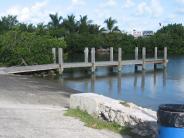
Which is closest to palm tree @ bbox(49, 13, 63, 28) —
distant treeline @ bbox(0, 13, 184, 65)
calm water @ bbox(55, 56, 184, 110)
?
distant treeline @ bbox(0, 13, 184, 65)

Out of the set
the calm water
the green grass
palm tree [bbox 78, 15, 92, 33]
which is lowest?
the calm water

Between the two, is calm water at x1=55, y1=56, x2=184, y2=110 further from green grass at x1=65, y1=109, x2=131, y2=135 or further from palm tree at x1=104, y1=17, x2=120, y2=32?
palm tree at x1=104, y1=17, x2=120, y2=32

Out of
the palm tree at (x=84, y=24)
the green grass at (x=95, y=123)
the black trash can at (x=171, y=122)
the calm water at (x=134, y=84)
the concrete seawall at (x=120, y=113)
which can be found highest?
the palm tree at (x=84, y=24)

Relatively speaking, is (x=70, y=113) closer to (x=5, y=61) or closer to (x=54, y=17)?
(x=5, y=61)

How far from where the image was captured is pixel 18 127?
9.62 m

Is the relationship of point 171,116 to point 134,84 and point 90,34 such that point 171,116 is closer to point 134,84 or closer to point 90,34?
point 134,84

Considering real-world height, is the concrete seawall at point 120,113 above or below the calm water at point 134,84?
above

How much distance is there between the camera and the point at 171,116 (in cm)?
660

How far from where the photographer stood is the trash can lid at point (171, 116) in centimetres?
654

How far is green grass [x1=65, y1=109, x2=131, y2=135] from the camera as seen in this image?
30.7 ft

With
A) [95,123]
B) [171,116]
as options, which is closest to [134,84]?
Result: [95,123]

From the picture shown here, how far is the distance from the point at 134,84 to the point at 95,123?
88.6ft

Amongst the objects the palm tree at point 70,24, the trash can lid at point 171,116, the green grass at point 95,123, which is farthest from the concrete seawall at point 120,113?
the palm tree at point 70,24

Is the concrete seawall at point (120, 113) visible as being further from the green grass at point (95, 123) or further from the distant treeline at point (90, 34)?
the distant treeline at point (90, 34)
